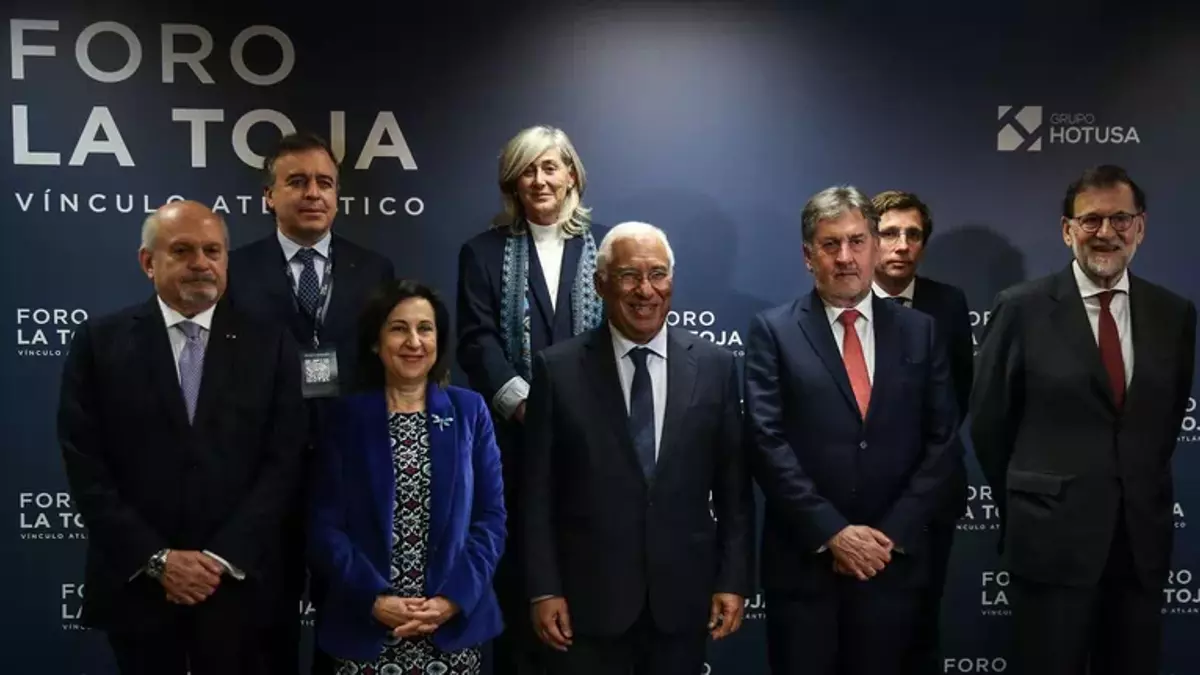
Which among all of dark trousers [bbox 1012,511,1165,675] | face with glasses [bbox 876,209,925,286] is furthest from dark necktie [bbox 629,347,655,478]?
dark trousers [bbox 1012,511,1165,675]

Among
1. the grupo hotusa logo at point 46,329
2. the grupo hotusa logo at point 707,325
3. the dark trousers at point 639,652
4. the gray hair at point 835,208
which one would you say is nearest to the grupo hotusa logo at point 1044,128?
the grupo hotusa logo at point 707,325

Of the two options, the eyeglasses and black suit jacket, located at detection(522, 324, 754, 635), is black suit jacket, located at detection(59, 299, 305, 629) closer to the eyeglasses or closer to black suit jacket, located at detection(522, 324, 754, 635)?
black suit jacket, located at detection(522, 324, 754, 635)

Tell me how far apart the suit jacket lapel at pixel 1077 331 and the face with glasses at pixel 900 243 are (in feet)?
1.80

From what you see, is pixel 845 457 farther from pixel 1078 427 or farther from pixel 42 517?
pixel 42 517

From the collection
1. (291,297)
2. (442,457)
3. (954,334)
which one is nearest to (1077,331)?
(954,334)

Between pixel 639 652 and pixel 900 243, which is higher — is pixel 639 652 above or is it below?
below

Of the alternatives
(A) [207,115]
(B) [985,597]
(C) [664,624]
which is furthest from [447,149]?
(B) [985,597]

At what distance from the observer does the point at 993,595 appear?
4336mm

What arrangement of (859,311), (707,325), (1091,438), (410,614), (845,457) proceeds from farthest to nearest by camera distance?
(707,325), (1091,438), (859,311), (845,457), (410,614)

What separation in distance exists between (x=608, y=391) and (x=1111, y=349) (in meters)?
1.59

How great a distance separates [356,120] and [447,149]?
369 millimetres

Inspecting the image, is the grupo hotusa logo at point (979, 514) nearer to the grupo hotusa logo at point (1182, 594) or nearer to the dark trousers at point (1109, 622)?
the grupo hotusa logo at point (1182, 594)

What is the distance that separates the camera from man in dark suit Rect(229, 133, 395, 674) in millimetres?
3094

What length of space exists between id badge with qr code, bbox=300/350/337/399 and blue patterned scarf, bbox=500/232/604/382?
1.77ft
